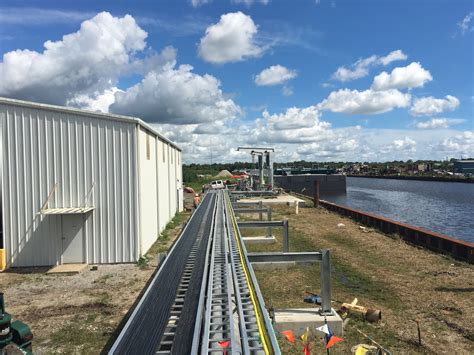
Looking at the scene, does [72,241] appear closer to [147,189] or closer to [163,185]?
[147,189]

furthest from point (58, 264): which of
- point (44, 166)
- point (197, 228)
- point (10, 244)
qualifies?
point (197, 228)

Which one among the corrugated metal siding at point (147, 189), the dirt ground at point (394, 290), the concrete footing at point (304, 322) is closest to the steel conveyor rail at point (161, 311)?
the concrete footing at point (304, 322)

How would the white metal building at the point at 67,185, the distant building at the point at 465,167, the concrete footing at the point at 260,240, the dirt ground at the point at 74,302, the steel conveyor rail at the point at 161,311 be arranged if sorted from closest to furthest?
the steel conveyor rail at the point at 161,311 < the dirt ground at the point at 74,302 < the white metal building at the point at 67,185 < the concrete footing at the point at 260,240 < the distant building at the point at 465,167

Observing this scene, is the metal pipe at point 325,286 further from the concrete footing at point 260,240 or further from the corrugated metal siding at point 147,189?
the concrete footing at point 260,240

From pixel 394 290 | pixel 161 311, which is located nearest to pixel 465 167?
pixel 394 290

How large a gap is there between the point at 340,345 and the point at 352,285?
163 inches

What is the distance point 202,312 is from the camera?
6344 millimetres

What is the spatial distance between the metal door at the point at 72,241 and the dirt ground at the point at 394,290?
6638 millimetres

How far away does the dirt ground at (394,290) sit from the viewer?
7.60 meters

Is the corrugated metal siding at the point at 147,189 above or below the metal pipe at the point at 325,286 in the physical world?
above

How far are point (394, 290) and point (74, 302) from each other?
8929 mm

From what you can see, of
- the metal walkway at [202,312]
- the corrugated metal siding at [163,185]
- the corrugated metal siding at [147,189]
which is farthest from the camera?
the corrugated metal siding at [163,185]

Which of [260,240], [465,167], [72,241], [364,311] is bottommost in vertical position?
[364,311]

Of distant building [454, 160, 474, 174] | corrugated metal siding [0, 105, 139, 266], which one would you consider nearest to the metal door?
corrugated metal siding [0, 105, 139, 266]
